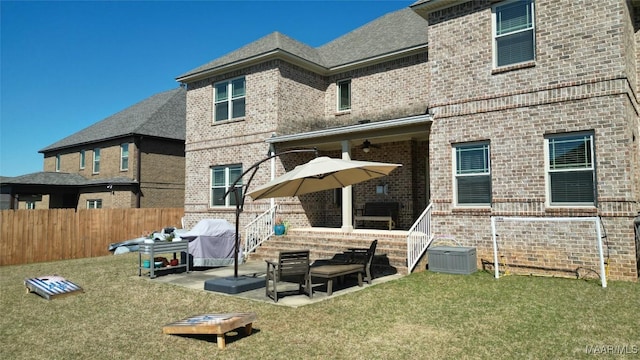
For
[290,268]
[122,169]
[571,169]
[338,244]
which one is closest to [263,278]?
[290,268]

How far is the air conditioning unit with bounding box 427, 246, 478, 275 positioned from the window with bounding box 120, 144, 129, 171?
19.2 meters

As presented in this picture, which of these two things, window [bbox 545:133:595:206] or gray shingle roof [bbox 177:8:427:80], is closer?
window [bbox 545:133:595:206]

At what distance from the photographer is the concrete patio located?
8.16 metres

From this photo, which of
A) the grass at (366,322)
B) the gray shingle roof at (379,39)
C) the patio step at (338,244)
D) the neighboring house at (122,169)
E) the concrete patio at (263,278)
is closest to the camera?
the grass at (366,322)

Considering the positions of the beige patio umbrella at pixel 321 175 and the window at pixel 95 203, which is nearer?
the beige patio umbrella at pixel 321 175

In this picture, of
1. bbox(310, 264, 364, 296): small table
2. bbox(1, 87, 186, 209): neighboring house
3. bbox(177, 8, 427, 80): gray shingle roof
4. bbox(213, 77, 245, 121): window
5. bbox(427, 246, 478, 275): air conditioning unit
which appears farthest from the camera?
bbox(1, 87, 186, 209): neighboring house

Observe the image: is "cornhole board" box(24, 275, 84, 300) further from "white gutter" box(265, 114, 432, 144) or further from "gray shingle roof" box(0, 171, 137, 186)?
"gray shingle roof" box(0, 171, 137, 186)

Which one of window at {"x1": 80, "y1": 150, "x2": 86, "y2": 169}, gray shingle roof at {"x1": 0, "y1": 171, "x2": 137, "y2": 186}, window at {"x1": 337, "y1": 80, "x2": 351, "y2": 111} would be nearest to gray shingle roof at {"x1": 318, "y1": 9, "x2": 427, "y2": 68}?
window at {"x1": 337, "y1": 80, "x2": 351, "y2": 111}

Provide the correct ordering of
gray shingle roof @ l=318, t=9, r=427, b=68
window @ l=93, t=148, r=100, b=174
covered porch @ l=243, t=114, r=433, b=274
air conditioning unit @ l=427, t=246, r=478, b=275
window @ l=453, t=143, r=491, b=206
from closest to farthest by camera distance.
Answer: air conditioning unit @ l=427, t=246, r=478, b=275 → window @ l=453, t=143, r=491, b=206 → covered porch @ l=243, t=114, r=433, b=274 → gray shingle roof @ l=318, t=9, r=427, b=68 → window @ l=93, t=148, r=100, b=174

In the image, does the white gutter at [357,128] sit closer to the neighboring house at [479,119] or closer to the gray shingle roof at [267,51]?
the neighboring house at [479,119]

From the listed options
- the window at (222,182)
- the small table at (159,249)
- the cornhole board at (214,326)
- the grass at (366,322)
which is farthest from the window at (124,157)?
the cornhole board at (214,326)

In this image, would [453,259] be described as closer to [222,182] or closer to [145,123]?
[222,182]

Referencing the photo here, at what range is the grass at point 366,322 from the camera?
5.34 metres

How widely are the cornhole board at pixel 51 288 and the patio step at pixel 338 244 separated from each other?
17.8ft
